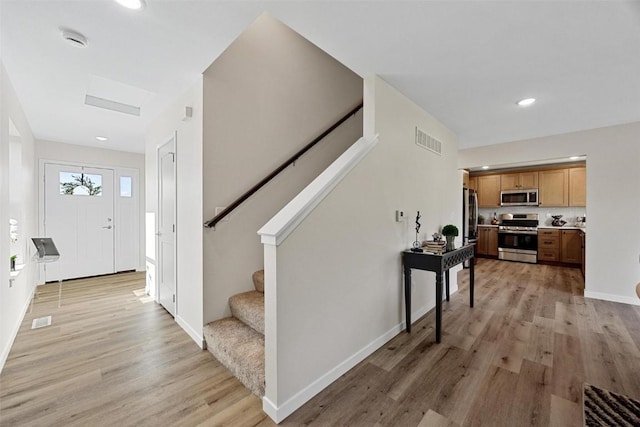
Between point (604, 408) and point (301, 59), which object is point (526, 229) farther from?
point (301, 59)

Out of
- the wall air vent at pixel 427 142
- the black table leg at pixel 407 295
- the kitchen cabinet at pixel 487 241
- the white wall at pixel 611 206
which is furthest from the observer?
the kitchen cabinet at pixel 487 241

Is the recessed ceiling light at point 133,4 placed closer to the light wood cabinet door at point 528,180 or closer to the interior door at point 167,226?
the interior door at point 167,226

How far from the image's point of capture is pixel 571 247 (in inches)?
225

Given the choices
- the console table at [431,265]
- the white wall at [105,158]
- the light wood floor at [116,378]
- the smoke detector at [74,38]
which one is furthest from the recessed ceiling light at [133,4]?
the white wall at [105,158]

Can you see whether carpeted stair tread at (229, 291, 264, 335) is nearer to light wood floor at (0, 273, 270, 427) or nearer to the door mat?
light wood floor at (0, 273, 270, 427)

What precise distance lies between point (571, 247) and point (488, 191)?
6.64 ft

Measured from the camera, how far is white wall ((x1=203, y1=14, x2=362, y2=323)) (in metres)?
2.44

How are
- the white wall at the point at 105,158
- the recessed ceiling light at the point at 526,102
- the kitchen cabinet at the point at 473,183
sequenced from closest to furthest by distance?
1. the recessed ceiling light at the point at 526,102
2. the white wall at the point at 105,158
3. the kitchen cabinet at the point at 473,183

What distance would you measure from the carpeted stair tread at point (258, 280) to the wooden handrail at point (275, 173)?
703mm

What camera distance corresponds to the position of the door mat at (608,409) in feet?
5.15

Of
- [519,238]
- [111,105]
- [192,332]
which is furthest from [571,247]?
[111,105]

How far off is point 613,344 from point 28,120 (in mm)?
7101

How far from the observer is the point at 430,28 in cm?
173

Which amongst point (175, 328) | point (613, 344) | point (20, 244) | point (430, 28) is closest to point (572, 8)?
point (430, 28)
